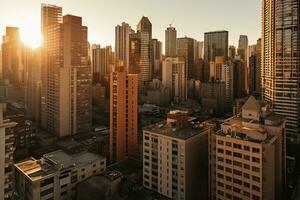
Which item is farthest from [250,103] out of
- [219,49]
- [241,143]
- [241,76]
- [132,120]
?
[219,49]

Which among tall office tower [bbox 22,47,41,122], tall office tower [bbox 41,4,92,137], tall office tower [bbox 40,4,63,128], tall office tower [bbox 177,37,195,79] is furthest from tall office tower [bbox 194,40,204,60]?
tall office tower [bbox 41,4,92,137]

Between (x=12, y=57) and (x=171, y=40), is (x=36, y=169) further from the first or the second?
(x=171, y=40)

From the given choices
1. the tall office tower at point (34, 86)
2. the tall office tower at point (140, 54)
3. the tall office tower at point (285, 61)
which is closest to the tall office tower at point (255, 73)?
the tall office tower at point (285, 61)

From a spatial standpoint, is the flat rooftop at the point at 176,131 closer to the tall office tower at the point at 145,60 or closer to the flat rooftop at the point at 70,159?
the flat rooftop at the point at 70,159

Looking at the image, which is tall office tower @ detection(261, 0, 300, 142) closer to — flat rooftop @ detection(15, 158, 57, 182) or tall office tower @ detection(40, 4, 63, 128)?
flat rooftop @ detection(15, 158, 57, 182)

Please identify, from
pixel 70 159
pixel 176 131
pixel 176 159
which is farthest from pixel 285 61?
pixel 70 159

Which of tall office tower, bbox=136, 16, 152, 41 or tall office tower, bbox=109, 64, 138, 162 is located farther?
tall office tower, bbox=136, 16, 152, 41
